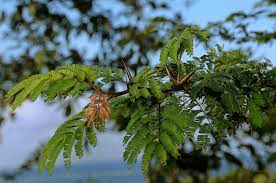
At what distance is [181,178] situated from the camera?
714cm

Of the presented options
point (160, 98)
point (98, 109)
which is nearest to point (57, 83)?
point (98, 109)

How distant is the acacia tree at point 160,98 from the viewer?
5.88ft

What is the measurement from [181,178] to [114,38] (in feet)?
7.59

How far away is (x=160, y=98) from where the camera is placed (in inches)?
78.7

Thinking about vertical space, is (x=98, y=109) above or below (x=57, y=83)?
below

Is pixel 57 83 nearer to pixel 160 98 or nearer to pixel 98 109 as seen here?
pixel 98 109

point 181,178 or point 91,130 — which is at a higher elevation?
point 181,178

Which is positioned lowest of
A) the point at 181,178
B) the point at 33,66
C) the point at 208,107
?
the point at 208,107

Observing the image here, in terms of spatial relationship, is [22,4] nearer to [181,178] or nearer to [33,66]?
[33,66]

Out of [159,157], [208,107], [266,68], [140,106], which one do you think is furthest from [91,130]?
[266,68]

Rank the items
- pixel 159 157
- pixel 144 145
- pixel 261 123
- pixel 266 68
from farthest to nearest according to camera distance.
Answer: pixel 266 68 < pixel 261 123 < pixel 144 145 < pixel 159 157

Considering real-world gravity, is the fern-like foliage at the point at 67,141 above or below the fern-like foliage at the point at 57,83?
below

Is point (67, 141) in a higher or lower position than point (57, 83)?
lower

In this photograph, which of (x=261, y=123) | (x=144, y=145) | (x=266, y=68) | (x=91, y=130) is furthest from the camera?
(x=266, y=68)
